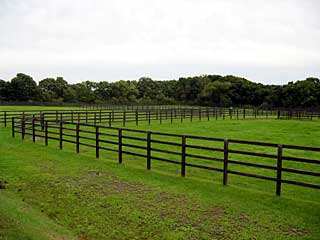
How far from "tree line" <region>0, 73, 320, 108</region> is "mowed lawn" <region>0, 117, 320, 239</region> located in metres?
72.7

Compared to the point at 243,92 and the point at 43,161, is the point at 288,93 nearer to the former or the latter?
the point at 243,92

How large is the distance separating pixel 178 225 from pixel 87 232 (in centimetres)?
142

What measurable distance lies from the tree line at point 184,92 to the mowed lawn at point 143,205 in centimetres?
7273

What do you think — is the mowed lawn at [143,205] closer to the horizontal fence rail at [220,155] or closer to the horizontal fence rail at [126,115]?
the horizontal fence rail at [220,155]

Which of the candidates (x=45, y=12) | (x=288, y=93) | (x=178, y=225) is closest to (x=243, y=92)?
(x=288, y=93)

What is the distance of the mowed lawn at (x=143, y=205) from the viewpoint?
501 centimetres

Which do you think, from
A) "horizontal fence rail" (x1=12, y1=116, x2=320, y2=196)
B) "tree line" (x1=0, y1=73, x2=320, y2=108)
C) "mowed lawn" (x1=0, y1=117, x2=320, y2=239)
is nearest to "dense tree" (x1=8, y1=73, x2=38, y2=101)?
"tree line" (x1=0, y1=73, x2=320, y2=108)

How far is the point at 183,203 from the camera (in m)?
6.40

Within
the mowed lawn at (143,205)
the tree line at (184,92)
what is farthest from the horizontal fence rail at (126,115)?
the tree line at (184,92)

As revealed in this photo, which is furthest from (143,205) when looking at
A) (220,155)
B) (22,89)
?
(22,89)

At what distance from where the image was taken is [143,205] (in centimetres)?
625

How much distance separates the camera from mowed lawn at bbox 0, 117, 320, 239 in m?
5.01

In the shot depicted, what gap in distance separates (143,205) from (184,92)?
100936 millimetres

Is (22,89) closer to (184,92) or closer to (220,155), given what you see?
(184,92)
